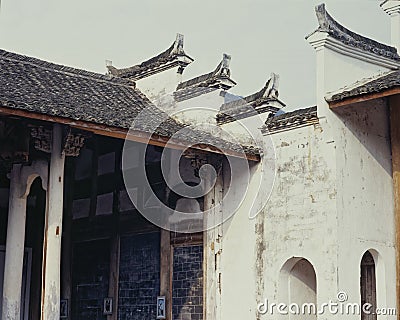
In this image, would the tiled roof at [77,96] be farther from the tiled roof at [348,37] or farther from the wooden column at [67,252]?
the tiled roof at [348,37]

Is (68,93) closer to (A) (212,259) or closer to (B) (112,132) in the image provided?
(B) (112,132)

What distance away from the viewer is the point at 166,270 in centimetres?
1100

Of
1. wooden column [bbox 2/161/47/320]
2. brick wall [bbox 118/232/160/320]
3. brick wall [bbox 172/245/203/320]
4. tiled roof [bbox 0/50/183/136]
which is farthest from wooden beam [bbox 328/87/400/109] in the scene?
wooden column [bbox 2/161/47/320]

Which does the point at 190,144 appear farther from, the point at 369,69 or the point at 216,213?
the point at 369,69

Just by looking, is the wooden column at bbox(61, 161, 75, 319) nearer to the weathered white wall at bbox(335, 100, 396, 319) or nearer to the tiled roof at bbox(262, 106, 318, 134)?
the tiled roof at bbox(262, 106, 318, 134)

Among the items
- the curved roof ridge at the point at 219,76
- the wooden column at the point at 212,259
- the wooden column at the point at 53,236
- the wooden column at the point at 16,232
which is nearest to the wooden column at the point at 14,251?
the wooden column at the point at 16,232

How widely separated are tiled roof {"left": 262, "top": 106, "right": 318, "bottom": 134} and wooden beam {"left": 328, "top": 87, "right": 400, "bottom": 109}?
→ 36 centimetres

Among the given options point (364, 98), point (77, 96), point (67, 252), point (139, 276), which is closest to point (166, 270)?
point (139, 276)

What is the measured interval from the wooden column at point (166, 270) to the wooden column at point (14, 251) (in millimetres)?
2412

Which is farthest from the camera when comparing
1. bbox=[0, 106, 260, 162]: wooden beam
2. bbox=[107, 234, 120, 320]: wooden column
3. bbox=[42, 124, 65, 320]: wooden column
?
bbox=[107, 234, 120, 320]: wooden column

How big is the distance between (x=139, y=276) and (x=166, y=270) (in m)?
0.61

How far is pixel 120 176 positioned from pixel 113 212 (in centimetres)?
60

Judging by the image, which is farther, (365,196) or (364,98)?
(365,196)

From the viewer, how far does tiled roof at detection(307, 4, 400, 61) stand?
9.77 m
